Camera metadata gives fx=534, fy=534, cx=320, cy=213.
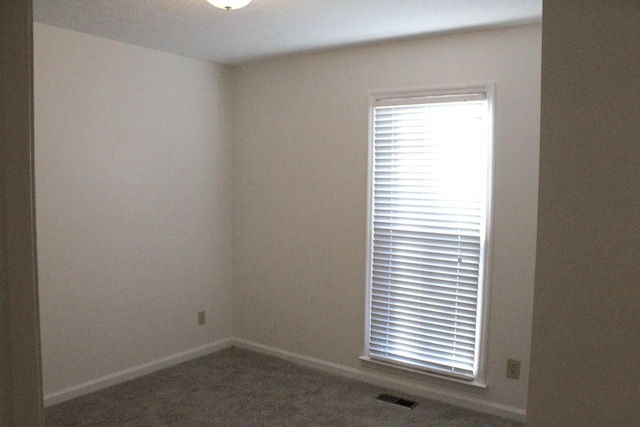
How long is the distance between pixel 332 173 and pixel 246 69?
1.29m

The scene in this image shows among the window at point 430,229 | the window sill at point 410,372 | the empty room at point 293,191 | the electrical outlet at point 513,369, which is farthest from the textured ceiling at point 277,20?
the window sill at point 410,372

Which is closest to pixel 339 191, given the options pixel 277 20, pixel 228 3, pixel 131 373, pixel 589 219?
pixel 277 20

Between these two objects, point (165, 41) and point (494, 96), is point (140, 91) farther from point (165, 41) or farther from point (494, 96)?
point (494, 96)

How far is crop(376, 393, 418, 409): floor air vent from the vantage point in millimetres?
3654

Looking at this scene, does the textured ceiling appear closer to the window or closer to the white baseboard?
the window

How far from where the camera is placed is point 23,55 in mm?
603

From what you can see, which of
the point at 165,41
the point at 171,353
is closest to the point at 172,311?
the point at 171,353

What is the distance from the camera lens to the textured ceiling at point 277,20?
2.94 metres

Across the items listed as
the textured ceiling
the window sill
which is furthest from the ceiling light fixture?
the window sill

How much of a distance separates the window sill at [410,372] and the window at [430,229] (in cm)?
2

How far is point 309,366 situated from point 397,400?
2.97ft

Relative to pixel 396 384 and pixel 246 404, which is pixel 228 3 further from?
pixel 396 384

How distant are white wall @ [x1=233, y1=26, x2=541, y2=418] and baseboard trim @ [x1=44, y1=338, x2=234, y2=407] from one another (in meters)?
0.33

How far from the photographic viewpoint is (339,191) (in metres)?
4.16
